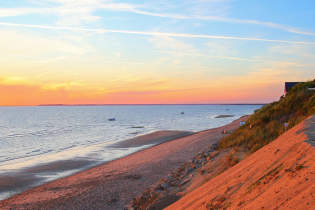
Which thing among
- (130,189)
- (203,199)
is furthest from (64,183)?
(203,199)

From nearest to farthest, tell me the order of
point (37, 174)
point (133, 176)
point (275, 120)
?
point (275, 120)
point (133, 176)
point (37, 174)

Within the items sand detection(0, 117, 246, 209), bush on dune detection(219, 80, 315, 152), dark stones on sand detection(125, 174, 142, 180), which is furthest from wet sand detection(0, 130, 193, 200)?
bush on dune detection(219, 80, 315, 152)

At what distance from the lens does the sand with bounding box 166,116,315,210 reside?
3825 millimetres

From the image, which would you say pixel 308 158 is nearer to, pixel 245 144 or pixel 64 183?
pixel 245 144

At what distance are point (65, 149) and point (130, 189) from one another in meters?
18.8

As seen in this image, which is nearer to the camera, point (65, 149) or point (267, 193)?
point (267, 193)

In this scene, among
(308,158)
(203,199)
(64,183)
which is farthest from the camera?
(64,183)

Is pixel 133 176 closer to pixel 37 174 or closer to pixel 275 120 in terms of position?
pixel 37 174

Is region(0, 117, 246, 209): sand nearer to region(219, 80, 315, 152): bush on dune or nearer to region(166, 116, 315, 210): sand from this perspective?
region(219, 80, 315, 152): bush on dune

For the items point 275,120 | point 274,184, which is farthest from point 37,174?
point 274,184

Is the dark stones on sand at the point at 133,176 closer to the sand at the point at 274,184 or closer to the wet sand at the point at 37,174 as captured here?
the wet sand at the point at 37,174

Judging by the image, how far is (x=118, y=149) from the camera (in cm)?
2769

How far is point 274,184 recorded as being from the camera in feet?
15.0

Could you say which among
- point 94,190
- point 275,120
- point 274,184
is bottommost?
point 94,190
